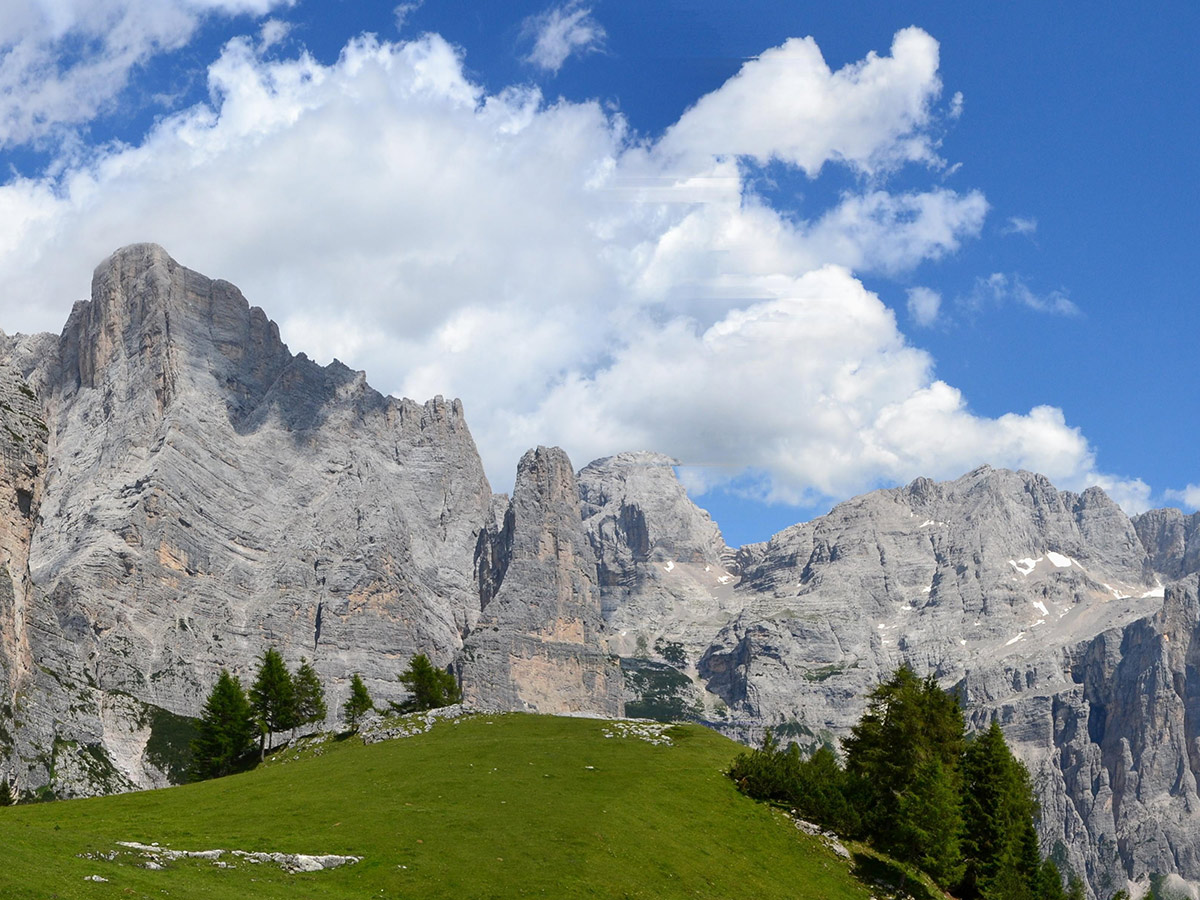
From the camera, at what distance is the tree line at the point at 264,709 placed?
103 meters

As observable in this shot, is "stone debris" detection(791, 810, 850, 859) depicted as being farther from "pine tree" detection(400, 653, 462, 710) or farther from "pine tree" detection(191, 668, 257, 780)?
"pine tree" detection(400, 653, 462, 710)

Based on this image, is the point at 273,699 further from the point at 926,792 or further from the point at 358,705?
the point at 926,792

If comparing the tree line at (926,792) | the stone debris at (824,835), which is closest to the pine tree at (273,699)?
the tree line at (926,792)

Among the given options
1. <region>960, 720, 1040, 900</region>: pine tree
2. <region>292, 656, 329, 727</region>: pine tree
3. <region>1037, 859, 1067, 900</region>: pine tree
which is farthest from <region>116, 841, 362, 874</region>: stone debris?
<region>292, 656, 329, 727</region>: pine tree

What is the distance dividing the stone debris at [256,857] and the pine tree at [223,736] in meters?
51.3

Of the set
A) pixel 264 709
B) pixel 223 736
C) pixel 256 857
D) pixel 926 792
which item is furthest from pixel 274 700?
pixel 926 792

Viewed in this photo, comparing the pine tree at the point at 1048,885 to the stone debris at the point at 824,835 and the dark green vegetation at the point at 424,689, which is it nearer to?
the stone debris at the point at 824,835

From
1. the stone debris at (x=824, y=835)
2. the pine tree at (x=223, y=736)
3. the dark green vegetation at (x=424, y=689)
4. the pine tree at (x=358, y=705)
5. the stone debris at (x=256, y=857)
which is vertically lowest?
the stone debris at (x=256, y=857)

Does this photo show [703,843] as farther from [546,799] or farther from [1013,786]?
[1013,786]

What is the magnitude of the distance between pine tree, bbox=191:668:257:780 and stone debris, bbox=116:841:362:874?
5126 centimetres

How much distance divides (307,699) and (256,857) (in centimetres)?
6837

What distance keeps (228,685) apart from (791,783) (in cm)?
5717

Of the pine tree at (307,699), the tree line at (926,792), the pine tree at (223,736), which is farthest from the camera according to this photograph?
the pine tree at (307,699)

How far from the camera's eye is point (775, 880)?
204 ft
